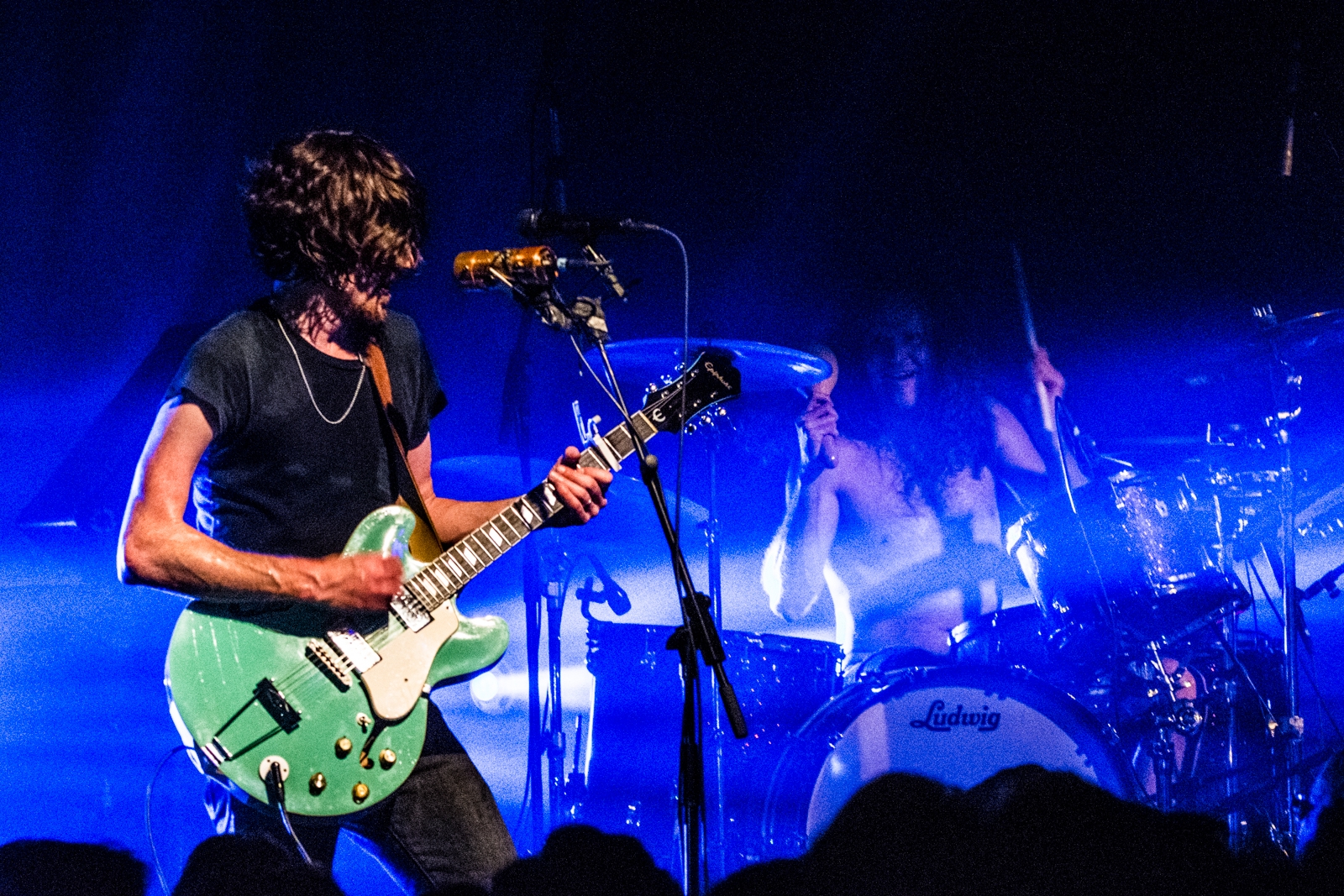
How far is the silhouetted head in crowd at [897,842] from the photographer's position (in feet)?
6.40

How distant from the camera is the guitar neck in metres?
2.39

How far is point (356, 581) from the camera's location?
2.23m

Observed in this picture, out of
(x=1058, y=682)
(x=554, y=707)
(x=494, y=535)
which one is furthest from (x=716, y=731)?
(x=494, y=535)

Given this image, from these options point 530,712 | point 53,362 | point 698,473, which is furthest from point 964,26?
point 53,362

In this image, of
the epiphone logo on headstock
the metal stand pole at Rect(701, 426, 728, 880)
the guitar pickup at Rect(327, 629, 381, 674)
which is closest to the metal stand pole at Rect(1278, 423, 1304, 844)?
the metal stand pole at Rect(701, 426, 728, 880)

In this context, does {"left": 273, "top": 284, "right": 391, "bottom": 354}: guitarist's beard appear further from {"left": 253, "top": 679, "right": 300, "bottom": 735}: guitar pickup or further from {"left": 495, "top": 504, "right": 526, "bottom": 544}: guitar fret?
{"left": 253, "top": 679, "right": 300, "bottom": 735}: guitar pickup

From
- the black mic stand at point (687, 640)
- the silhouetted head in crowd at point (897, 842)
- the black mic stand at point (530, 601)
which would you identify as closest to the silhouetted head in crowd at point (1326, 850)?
the silhouetted head in crowd at point (897, 842)

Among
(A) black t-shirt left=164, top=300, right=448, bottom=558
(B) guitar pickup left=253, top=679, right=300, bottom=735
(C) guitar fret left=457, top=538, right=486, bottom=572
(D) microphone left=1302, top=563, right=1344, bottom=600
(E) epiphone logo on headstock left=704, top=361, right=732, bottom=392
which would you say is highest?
(E) epiphone logo on headstock left=704, top=361, right=732, bottom=392

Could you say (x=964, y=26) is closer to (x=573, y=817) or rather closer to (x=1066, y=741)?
(x=1066, y=741)

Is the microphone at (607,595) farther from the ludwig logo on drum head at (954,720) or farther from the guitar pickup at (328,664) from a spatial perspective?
the guitar pickup at (328,664)

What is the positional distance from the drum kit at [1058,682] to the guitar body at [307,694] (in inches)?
63.7

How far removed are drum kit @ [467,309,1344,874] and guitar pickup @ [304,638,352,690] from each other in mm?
1716

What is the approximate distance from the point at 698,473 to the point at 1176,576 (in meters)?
1.89

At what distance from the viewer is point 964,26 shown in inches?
197
